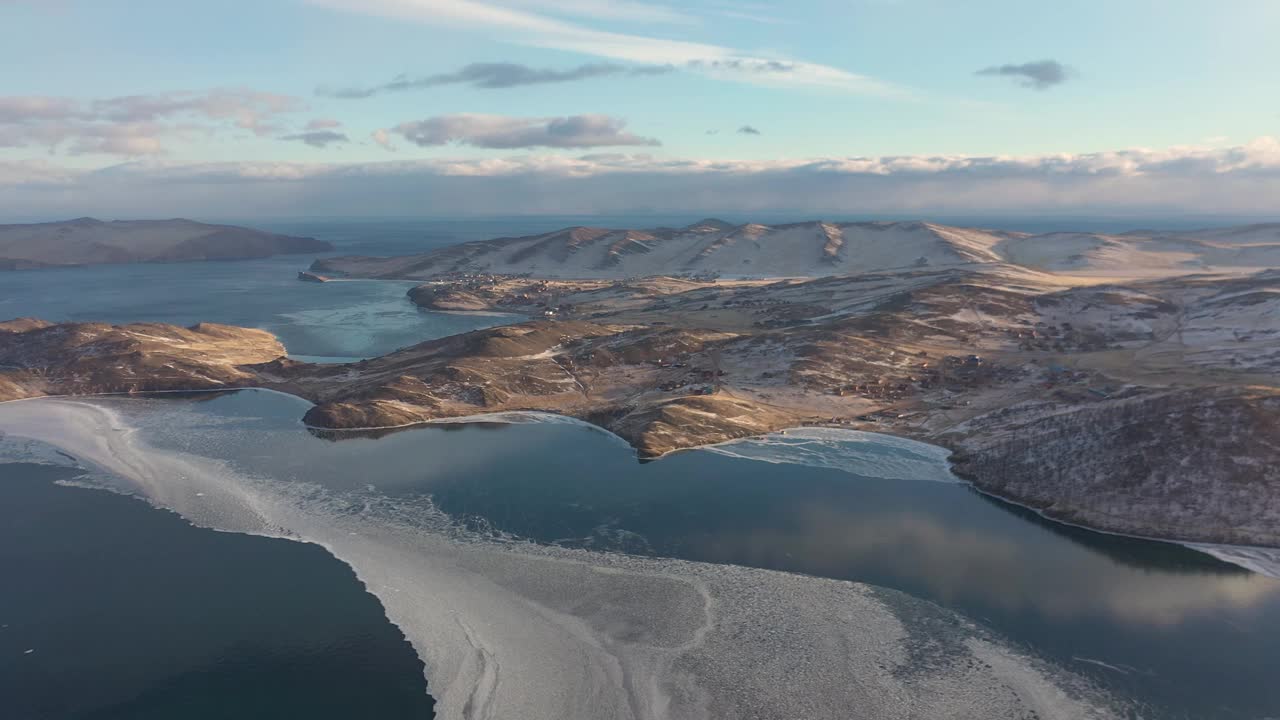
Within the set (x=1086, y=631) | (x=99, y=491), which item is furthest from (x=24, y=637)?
(x=1086, y=631)

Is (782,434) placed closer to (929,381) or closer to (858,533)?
(858,533)

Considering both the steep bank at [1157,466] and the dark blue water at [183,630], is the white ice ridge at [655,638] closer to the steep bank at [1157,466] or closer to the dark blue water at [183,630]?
the dark blue water at [183,630]

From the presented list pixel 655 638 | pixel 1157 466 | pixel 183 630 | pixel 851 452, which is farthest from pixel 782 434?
pixel 183 630

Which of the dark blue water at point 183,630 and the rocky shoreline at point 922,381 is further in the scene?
the rocky shoreline at point 922,381

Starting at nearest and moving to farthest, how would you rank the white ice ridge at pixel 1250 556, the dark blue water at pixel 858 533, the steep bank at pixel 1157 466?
the dark blue water at pixel 858 533, the white ice ridge at pixel 1250 556, the steep bank at pixel 1157 466

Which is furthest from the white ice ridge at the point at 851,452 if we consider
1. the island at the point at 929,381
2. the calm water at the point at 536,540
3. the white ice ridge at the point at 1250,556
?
the white ice ridge at the point at 1250,556

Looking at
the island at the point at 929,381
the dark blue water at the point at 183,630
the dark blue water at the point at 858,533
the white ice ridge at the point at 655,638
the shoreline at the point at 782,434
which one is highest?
the island at the point at 929,381
